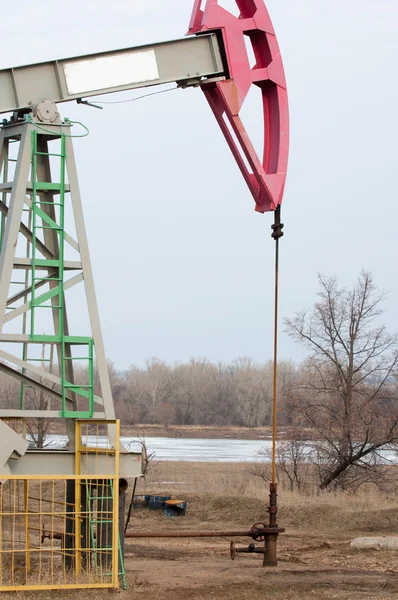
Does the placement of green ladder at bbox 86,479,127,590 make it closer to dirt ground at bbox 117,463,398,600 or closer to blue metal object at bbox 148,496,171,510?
dirt ground at bbox 117,463,398,600

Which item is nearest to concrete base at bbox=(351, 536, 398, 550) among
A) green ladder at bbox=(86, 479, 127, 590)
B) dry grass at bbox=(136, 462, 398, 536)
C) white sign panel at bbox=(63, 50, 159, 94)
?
dry grass at bbox=(136, 462, 398, 536)

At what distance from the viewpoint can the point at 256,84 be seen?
9.77m

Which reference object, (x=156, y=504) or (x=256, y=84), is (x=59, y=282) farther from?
(x=156, y=504)

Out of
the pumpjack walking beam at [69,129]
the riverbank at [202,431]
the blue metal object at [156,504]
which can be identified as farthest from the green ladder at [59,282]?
the riverbank at [202,431]

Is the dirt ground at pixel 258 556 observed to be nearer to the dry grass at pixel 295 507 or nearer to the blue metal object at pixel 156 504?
the dry grass at pixel 295 507

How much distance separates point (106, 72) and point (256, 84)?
5.70 feet

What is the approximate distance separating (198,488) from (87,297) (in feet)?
41.7

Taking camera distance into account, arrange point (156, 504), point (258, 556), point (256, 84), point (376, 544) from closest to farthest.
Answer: point (256, 84)
point (258, 556)
point (376, 544)
point (156, 504)

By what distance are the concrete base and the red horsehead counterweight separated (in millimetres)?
5290

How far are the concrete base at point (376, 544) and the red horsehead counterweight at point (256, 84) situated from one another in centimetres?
529

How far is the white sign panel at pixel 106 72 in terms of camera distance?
28.7 feet

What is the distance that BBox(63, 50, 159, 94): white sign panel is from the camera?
8.76 m

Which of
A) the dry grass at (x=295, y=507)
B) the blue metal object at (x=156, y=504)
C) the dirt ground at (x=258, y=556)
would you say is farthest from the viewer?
the blue metal object at (x=156, y=504)

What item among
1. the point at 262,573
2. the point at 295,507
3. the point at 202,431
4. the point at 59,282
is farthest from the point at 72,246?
the point at 202,431
